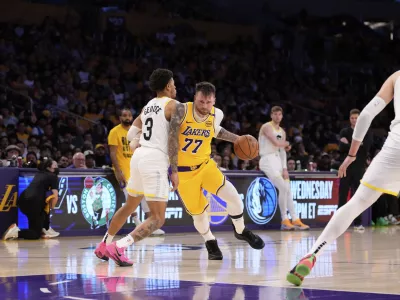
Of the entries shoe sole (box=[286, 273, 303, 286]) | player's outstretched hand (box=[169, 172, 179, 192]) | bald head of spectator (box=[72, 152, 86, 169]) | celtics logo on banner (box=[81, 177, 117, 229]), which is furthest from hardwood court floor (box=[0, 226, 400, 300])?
bald head of spectator (box=[72, 152, 86, 169])

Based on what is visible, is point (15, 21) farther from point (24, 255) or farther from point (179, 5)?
point (24, 255)

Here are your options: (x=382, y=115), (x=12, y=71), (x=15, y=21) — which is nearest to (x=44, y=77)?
(x=12, y=71)

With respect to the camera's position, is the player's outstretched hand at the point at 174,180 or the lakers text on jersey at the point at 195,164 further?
the lakers text on jersey at the point at 195,164

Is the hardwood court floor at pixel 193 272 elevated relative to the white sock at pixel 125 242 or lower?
lower

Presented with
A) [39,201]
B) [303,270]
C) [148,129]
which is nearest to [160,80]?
[148,129]

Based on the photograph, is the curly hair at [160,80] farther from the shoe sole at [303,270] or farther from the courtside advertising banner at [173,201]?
the courtside advertising banner at [173,201]

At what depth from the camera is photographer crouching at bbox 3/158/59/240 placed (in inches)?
497

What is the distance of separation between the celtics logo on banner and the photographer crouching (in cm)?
75

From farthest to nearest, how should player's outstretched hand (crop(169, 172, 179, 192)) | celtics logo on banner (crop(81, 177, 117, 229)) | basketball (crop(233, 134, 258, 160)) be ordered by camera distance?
celtics logo on banner (crop(81, 177, 117, 229))
basketball (crop(233, 134, 258, 160))
player's outstretched hand (crop(169, 172, 179, 192))

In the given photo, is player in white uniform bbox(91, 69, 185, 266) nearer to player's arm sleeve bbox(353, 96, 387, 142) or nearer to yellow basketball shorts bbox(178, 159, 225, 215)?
yellow basketball shorts bbox(178, 159, 225, 215)

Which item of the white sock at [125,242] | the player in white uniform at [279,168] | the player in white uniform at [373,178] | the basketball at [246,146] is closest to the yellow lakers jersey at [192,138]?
the basketball at [246,146]

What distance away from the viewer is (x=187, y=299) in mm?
5516

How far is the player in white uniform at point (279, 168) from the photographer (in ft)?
50.0

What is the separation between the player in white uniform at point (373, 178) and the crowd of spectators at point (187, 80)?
27.1ft
